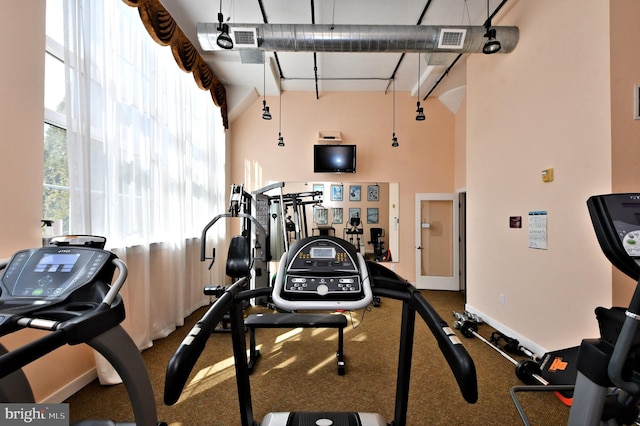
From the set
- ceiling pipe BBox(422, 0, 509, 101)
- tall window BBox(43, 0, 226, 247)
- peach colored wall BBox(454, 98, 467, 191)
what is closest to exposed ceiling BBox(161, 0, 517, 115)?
ceiling pipe BBox(422, 0, 509, 101)

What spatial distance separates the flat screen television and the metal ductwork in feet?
7.55

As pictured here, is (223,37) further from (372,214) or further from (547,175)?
(372,214)

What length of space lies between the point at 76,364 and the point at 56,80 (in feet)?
7.30

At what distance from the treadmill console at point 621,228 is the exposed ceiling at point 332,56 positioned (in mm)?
2922

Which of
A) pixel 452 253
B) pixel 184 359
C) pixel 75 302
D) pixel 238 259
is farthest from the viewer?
pixel 452 253

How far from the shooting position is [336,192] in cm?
566

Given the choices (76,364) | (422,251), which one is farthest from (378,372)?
(422,251)

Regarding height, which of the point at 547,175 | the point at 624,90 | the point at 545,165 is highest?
the point at 624,90

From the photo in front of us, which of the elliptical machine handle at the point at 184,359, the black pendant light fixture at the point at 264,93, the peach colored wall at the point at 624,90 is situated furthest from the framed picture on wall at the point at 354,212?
the elliptical machine handle at the point at 184,359

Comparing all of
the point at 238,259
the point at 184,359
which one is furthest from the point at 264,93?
the point at 184,359

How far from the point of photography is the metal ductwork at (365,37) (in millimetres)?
3168

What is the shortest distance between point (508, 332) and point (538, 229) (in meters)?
1.29

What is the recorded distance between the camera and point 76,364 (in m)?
2.21

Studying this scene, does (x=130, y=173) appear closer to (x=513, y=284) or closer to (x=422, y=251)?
(x=513, y=284)
